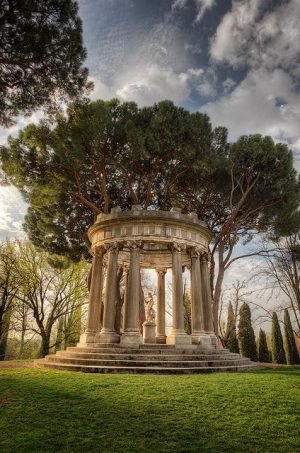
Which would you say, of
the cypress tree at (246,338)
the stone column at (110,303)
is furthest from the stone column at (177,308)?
the cypress tree at (246,338)

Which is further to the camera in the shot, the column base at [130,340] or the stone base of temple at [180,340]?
the stone base of temple at [180,340]

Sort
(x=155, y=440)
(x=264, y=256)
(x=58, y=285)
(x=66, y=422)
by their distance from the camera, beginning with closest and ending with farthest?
(x=155, y=440)
(x=66, y=422)
(x=264, y=256)
(x=58, y=285)

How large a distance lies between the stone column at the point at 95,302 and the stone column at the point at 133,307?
241 centimetres

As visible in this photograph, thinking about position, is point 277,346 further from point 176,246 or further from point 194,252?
point 176,246

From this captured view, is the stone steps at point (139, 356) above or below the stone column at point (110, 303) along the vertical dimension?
below

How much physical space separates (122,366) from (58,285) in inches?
778

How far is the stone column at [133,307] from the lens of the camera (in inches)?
565

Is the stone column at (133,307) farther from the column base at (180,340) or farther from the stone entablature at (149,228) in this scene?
the column base at (180,340)

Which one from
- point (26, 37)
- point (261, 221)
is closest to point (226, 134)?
point (261, 221)

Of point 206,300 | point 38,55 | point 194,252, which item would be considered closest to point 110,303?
point 194,252

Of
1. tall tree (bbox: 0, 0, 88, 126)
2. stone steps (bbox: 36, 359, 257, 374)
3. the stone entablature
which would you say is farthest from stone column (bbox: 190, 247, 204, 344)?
tall tree (bbox: 0, 0, 88, 126)

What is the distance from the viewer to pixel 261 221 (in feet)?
74.2

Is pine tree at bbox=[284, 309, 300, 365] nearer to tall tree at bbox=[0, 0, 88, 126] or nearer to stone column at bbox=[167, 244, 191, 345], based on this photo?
stone column at bbox=[167, 244, 191, 345]

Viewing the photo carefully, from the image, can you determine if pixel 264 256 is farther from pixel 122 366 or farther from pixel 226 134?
pixel 122 366
